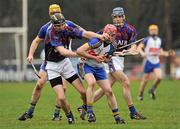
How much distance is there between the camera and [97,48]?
1465 cm

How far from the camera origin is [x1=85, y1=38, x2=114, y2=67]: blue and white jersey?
14219mm

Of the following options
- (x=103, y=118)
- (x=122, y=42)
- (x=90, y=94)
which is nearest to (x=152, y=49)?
(x=122, y=42)

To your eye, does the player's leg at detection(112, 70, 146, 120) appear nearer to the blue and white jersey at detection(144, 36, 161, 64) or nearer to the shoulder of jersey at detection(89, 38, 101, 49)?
the shoulder of jersey at detection(89, 38, 101, 49)

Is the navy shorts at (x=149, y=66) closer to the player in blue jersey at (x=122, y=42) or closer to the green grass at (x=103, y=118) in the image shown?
the green grass at (x=103, y=118)

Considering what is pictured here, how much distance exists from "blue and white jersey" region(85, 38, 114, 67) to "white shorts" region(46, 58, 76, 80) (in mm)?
417

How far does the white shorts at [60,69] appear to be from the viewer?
1495cm

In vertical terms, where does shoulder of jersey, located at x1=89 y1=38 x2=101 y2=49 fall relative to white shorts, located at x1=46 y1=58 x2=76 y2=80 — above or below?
above

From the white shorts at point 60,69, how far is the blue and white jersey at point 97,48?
0.42m

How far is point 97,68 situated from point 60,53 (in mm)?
1113

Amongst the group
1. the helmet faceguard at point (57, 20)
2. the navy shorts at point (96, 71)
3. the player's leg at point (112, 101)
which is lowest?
the player's leg at point (112, 101)

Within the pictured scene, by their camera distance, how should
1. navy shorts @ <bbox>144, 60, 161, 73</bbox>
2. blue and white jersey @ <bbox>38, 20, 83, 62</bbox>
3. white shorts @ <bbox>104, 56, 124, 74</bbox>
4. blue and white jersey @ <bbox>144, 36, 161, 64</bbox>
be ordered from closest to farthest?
1. blue and white jersey @ <bbox>38, 20, 83, 62</bbox>
2. white shorts @ <bbox>104, 56, 124, 74</bbox>
3. navy shorts @ <bbox>144, 60, 161, 73</bbox>
4. blue and white jersey @ <bbox>144, 36, 161, 64</bbox>

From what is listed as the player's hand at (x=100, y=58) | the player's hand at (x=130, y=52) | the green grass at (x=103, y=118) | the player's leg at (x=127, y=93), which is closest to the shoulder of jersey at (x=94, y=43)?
the player's hand at (x=100, y=58)

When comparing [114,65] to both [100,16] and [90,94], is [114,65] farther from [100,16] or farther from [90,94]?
[100,16]

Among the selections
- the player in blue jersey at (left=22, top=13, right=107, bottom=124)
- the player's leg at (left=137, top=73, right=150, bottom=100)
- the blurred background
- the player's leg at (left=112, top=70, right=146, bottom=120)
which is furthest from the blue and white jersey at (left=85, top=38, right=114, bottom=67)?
the blurred background
